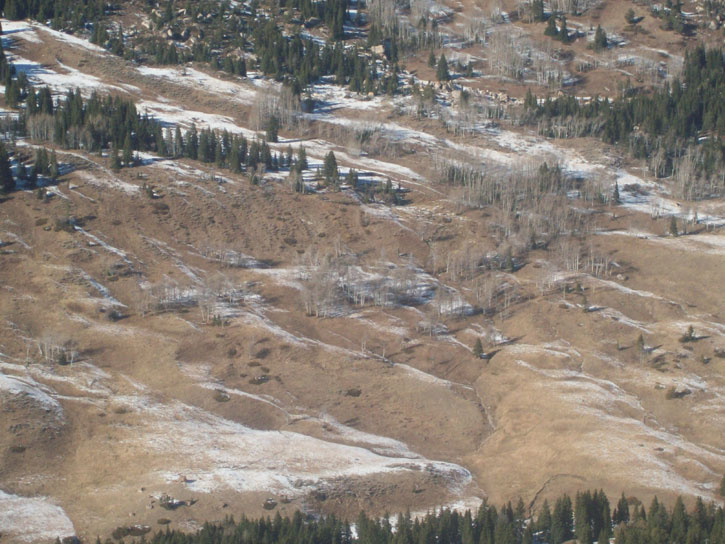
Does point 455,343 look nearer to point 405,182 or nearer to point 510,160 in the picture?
point 405,182

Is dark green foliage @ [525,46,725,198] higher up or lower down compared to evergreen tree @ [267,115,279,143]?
higher up

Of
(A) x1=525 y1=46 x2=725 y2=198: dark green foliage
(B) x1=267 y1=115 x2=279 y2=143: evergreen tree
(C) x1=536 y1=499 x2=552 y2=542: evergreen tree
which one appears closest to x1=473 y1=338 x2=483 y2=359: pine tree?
(C) x1=536 y1=499 x2=552 y2=542: evergreen tree

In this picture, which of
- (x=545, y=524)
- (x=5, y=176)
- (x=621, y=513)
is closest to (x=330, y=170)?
(x=5, y=176)

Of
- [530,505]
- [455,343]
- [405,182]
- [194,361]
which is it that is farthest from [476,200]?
[530,505]

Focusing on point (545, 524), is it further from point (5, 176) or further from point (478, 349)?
point (5, 176)

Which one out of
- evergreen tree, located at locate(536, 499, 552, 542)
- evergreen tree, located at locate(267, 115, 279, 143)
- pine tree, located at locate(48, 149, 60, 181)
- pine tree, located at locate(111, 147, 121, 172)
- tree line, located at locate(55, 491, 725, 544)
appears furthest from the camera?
evergreen tree, located at locate(267, 115, 279, 143)

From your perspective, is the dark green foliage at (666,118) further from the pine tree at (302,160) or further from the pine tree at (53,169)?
the pine tree at (53,169)

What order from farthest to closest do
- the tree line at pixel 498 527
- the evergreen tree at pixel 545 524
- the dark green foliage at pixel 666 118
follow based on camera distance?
the dark green foliage at pixel 666 118
the evergreen tree at pixel 545 524
the tree line at pixel 498 527

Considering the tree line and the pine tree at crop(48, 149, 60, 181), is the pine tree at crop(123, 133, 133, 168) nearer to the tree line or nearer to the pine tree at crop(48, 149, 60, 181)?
the pine tree at crop(48, 149, 60, 181)

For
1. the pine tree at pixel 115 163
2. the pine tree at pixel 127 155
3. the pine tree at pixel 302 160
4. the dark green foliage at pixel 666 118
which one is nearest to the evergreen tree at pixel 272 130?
the pine tree at pixel 302 160

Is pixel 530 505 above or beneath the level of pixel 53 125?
beneath

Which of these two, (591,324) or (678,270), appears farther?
(678,270)
